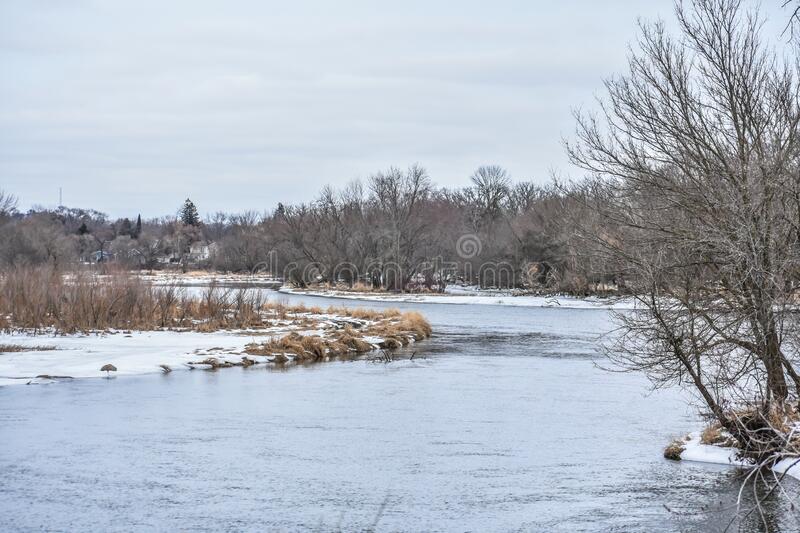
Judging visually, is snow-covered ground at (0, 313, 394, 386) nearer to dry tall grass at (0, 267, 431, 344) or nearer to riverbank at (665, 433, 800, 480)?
dry tall grass at (0, 267, 431, 344)

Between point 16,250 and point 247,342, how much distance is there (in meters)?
40.3

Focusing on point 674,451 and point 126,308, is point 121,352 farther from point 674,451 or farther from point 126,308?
point 674,451

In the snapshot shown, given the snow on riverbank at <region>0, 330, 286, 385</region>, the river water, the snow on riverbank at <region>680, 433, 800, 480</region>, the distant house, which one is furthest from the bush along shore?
the distant house

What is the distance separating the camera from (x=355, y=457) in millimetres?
13672

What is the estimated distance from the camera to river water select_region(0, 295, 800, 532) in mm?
10547

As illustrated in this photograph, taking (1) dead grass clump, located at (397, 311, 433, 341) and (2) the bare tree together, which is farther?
(1) dead grass clump, located at (397, 311, 433, 341)

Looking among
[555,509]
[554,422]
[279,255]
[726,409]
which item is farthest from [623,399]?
[279,255]

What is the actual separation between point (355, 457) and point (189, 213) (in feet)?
543

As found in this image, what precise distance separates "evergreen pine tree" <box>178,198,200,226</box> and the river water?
Answer: 507 ft

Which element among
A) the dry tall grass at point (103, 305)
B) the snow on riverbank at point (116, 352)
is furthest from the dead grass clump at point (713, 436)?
the dry tall grass at point (103, 305)

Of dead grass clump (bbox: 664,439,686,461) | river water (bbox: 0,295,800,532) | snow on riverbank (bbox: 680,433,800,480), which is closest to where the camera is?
river water (bbox: 0,295,800,532)

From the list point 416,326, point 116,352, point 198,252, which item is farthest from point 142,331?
point 198,252

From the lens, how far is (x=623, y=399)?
65.5 ft

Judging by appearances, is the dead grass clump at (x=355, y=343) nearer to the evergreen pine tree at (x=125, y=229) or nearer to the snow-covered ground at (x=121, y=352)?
the snow-covered ground at (x=121, y=352)
